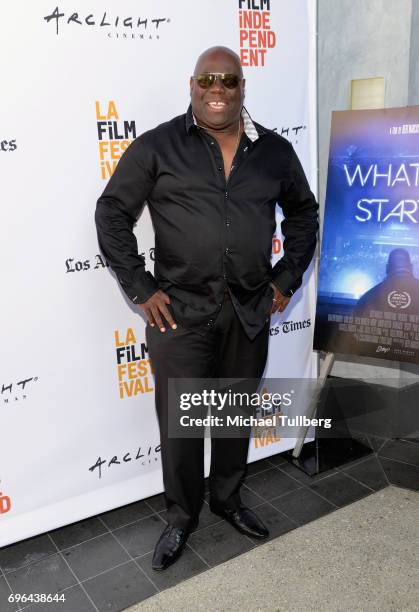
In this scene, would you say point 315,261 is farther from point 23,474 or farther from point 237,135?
point 23,474

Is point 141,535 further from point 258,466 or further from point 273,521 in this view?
point 258,466

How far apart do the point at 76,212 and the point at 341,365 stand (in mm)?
2099

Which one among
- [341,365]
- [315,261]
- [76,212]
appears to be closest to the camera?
[76,212]

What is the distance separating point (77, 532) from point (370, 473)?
131cm

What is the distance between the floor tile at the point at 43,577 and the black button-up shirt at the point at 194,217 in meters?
1.00

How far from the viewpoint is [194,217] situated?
6.52 feet

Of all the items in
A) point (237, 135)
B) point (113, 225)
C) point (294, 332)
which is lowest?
point (294, 332)

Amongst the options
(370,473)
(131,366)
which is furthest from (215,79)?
(370,473)

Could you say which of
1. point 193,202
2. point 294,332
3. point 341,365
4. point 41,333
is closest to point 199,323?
point 193,202

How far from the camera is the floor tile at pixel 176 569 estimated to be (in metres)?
2.12

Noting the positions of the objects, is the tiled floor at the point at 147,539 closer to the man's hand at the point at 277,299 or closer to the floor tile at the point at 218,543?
the floor tile at the point at 218,543

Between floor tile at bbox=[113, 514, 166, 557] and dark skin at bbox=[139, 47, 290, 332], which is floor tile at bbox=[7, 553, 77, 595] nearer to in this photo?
floor tile at bbox=[113, 514, 166, 557]

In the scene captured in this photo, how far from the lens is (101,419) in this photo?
2.39 meters

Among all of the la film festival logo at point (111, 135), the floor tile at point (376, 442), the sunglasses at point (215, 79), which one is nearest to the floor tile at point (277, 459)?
the floor tile at point (376, 442)
